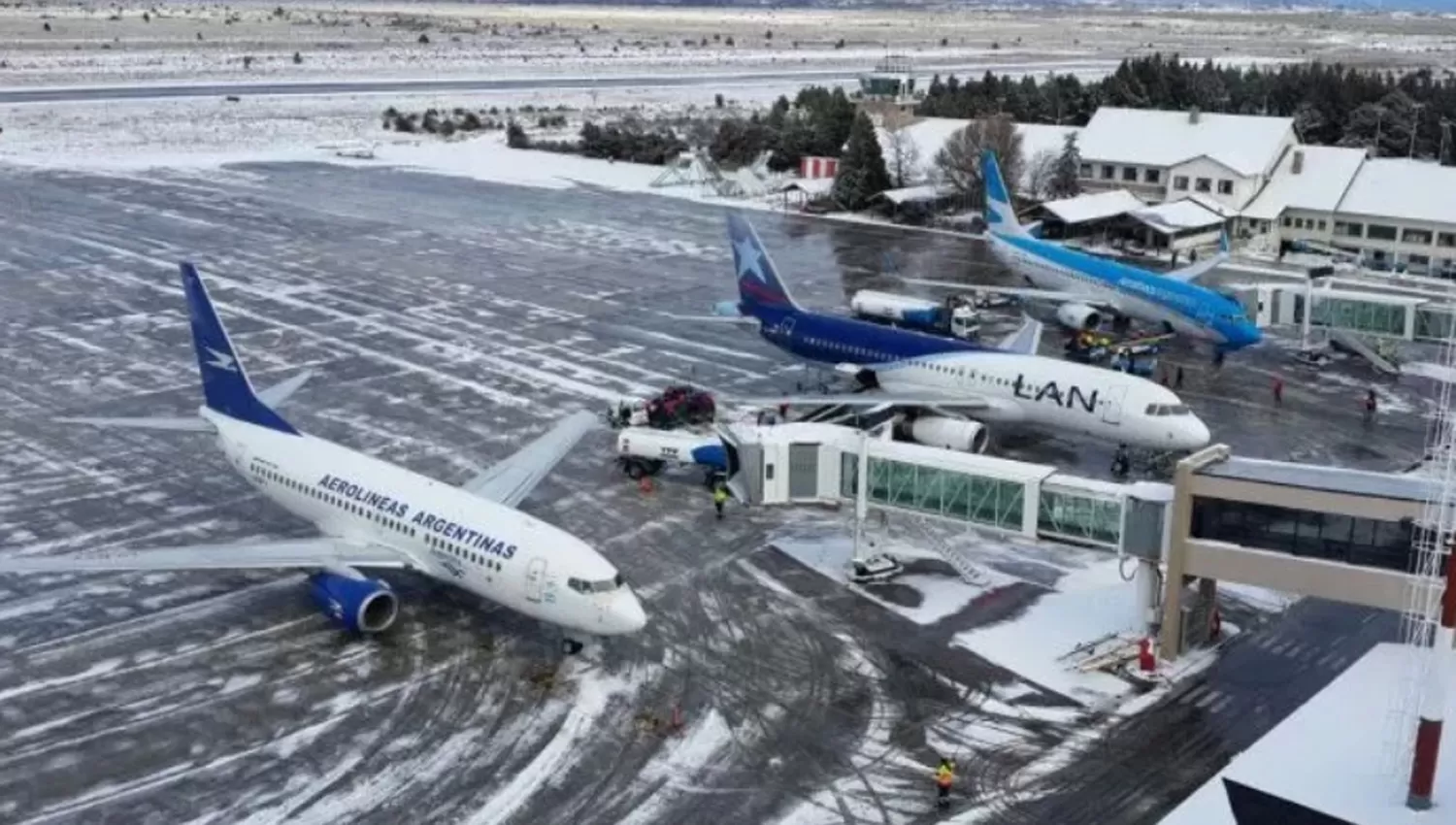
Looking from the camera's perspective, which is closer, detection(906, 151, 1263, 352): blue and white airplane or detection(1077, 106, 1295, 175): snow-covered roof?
detection(906, 151, 1263, 352): blue and white airplane

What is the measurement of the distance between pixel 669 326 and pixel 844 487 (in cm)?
2914

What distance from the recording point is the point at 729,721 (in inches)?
1275

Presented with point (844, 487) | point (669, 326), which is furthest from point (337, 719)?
point (669, 326)

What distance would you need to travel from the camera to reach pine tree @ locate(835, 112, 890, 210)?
346ft

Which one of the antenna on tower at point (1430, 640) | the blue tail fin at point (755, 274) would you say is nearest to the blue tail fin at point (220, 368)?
the blue tail fin at point (755, 274)

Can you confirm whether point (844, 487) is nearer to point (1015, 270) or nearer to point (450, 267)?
point (1015, 270)

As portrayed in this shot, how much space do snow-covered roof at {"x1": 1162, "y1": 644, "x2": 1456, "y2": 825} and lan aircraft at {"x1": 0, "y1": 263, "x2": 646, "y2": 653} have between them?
13.4 meters

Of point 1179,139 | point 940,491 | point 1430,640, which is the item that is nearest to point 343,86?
point 1179,139

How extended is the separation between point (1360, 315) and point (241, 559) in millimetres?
49526

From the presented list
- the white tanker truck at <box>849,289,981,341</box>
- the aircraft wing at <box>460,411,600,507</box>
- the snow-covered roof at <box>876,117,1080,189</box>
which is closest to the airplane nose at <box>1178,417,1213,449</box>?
the aircraft wing at <box>460,411,600,507</box>

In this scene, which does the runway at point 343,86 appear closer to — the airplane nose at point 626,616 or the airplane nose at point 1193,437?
the airplane nose at point 1193,437

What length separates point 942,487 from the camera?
38.5m

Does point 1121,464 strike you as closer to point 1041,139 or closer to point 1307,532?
point 1307,532

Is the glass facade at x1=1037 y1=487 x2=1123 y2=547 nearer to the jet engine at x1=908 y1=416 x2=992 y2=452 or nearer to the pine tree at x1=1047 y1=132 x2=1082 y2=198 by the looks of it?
the jet engine at x1=908 y1=416 x2=992 y2=452
